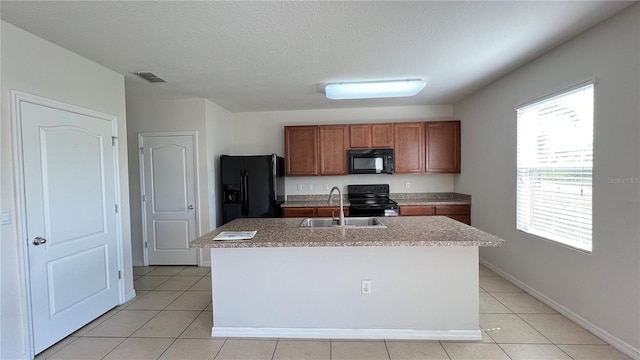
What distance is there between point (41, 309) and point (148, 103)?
2.75 metres

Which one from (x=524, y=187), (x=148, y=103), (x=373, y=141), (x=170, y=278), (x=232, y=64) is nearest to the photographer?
(x=232, y=64)

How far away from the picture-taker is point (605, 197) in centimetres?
210

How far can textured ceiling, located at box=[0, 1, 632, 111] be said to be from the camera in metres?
1.82

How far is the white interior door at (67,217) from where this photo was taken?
2.11 m

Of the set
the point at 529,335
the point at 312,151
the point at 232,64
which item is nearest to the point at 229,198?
the point at 312,151

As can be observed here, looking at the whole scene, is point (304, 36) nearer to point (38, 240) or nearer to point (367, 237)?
point (367, 237)

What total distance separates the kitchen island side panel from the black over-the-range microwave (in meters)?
2.33

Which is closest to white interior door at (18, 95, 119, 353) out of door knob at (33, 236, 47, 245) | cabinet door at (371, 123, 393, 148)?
door knob at (33, 236, 47, 245)

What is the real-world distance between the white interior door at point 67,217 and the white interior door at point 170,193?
1133 mm

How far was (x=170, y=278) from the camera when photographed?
11.9 feet

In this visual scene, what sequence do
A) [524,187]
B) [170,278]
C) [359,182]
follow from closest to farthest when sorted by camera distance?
[524,187] → [170,278] → [359,182]

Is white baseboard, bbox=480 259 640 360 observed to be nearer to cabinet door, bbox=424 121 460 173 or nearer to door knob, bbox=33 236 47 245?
cabinet door, bbox=424 121 460 173

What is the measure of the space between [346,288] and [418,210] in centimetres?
236

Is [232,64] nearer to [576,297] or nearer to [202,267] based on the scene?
[202,267]
